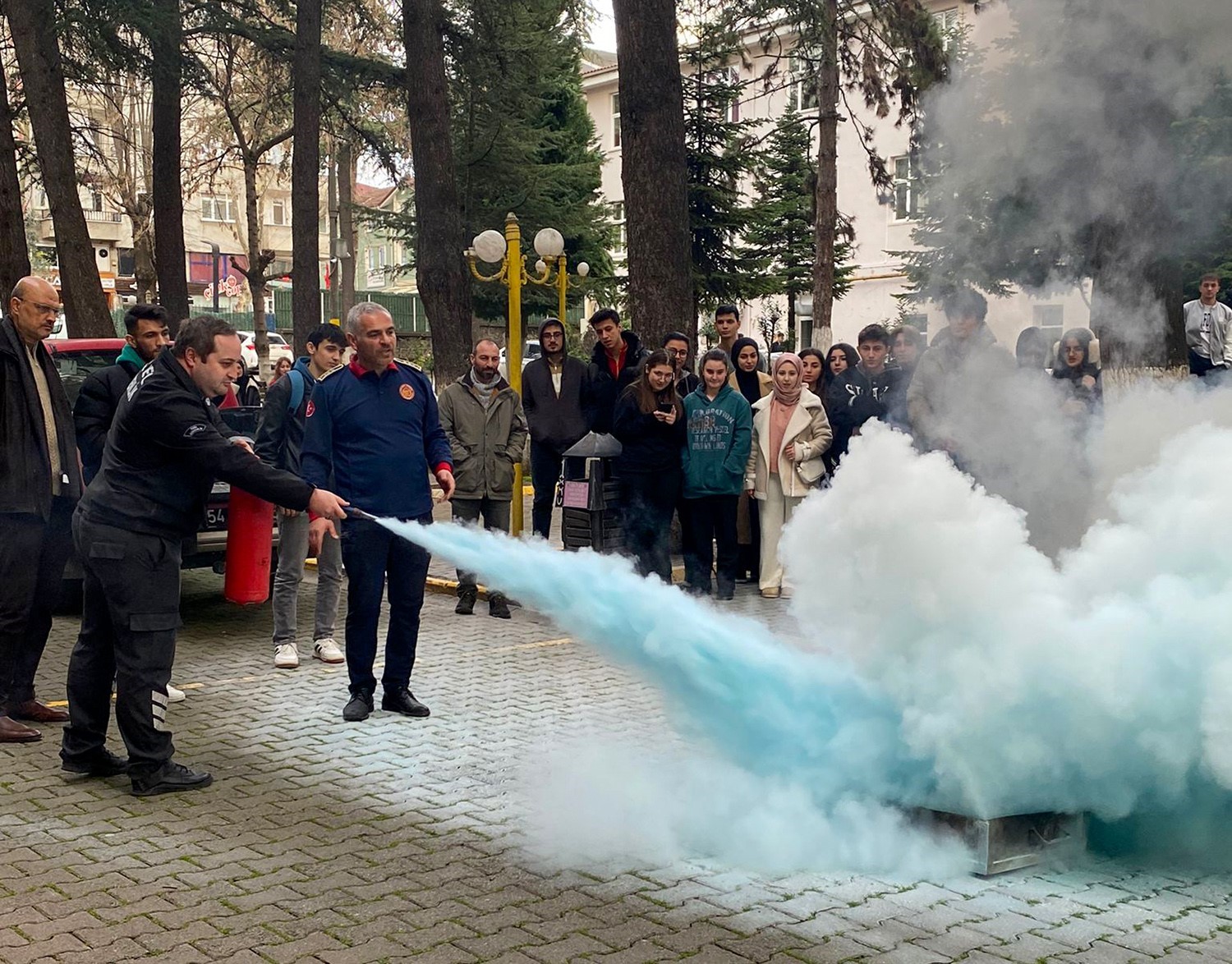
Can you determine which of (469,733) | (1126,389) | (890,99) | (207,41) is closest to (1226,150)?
(1126,389)

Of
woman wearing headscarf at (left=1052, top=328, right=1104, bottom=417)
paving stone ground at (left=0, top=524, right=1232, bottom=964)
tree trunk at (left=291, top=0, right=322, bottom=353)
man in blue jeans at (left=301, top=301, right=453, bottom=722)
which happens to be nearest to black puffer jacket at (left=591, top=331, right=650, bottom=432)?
man in blue jeans at (left=301, top=301, right=453, bottom=722)

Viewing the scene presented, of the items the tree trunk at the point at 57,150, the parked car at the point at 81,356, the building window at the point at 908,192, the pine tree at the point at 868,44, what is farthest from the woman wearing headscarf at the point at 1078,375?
the tree trunk at the point at 57,150

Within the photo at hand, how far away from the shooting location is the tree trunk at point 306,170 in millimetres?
18516

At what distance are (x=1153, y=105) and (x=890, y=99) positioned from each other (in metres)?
8.12

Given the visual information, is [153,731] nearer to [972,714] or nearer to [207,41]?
[972,714]

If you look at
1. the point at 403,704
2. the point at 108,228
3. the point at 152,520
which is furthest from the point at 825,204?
the point at 108,228

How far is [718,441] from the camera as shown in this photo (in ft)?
35.2

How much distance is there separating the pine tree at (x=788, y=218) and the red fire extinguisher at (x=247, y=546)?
59.7ft

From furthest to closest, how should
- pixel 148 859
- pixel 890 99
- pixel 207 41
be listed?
pixel 207 41
pixel 890 99
pixel 148 859

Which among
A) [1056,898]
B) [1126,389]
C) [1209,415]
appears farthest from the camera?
[1126,389]

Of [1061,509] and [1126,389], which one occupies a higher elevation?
[1126,389]

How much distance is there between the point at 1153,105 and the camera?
6.64m

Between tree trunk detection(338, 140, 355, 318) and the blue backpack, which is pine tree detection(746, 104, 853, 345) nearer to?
tree trunk detection(338, 140, 355, 318)

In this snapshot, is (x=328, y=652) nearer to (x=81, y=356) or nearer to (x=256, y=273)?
(x=81, y=356)
